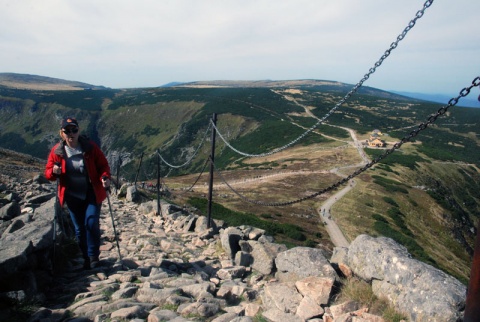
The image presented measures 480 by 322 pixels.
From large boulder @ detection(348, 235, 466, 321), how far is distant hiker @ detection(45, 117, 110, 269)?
471cm

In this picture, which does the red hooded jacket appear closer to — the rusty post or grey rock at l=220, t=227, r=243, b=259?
grey rock at l=220, t=227, r=243, b=259

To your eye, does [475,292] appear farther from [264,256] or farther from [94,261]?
[94,261]

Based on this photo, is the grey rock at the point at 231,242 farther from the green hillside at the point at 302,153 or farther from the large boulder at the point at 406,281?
the green hillside at the point at 302,153

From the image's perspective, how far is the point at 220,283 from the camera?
6.45 m

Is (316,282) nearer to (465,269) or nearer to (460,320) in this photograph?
(460,320)

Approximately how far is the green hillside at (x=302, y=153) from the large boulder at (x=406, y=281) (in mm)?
13890

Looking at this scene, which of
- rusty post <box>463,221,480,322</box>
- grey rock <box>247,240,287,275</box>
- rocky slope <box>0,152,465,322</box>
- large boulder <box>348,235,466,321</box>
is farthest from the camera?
grey rock <box>247,240,287,275</box>

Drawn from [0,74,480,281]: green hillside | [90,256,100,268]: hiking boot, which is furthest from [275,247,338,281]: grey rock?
[0,74,480,281]: green hillside

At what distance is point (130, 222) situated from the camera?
1241 cm

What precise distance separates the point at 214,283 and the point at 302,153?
5359cm

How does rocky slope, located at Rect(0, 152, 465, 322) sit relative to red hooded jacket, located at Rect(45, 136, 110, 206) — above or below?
below

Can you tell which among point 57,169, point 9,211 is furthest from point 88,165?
point 9,211

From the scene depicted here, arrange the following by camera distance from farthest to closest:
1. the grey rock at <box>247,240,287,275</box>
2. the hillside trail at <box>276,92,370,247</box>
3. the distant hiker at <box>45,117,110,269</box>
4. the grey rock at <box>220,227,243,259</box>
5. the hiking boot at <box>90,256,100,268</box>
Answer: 1. the hillside trail at <box>276,92,370,247</box>
2. the grey rock at <box>220,227,243,259</box>
3. the grey rock at <box>247,240,287,275</box>
4. the hiking boot at <box>90,256,100,268</box>
5. the distant hiker at <box>45,117,110,269</box>

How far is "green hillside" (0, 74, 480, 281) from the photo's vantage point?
28.9 metres
